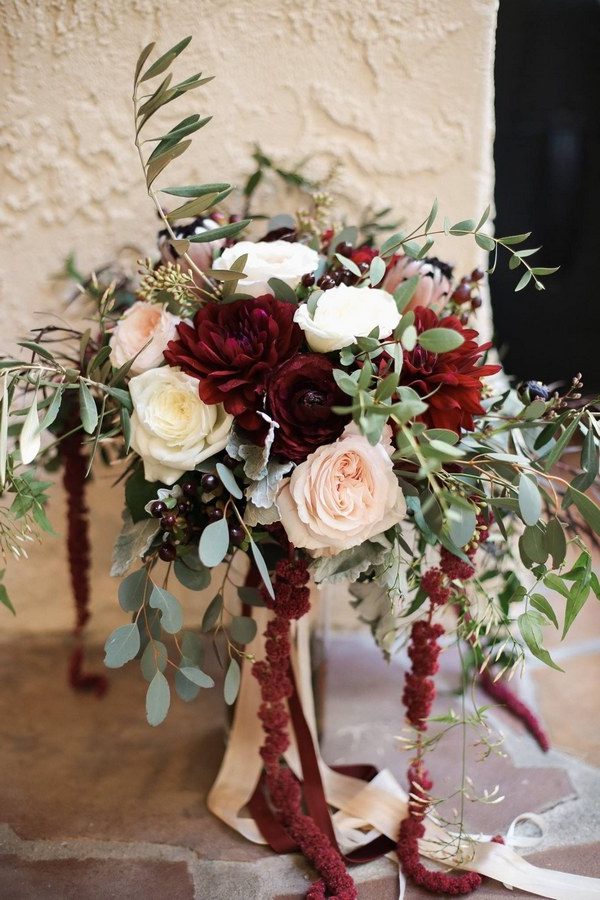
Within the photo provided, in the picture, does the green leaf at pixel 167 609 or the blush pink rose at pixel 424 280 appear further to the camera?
the blush pink rose at pixel 424 280

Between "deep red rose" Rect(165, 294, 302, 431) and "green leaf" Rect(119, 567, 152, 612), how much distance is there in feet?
0.51

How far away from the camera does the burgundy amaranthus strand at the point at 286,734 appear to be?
0.62m

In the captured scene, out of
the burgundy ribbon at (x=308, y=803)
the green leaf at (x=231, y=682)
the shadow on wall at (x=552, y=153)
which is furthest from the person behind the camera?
the shadow on wall at (x=552, y=153)

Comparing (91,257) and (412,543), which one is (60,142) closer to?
(91,257)

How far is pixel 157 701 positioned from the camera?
1.78 feet

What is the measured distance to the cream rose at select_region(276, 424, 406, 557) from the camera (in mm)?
529

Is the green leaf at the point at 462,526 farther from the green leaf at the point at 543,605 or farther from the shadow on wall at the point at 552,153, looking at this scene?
the shadow on wall at the point at 552,153

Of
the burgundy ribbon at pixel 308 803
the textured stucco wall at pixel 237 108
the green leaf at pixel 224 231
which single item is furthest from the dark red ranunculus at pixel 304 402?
the textured stucco wall at pixel 237 108

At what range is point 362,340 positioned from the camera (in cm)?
53

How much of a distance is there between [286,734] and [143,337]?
0.42 meters

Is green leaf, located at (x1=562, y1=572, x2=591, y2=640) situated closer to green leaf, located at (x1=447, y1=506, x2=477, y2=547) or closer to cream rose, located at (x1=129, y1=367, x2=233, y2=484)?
green leaf, located at (x1=447, y1=506, x2=477, y2=547)

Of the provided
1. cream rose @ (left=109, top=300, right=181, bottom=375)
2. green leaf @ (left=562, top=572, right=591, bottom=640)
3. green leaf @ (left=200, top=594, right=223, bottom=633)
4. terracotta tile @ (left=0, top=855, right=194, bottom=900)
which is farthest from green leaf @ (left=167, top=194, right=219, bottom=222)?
terracotta tile @ (left=0, top=855, right=194, bottom=900)

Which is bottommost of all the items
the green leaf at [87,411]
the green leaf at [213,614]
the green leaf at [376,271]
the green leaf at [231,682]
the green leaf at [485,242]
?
the green leaf at [231,682]

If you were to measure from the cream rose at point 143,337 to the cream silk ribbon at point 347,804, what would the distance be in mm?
320
